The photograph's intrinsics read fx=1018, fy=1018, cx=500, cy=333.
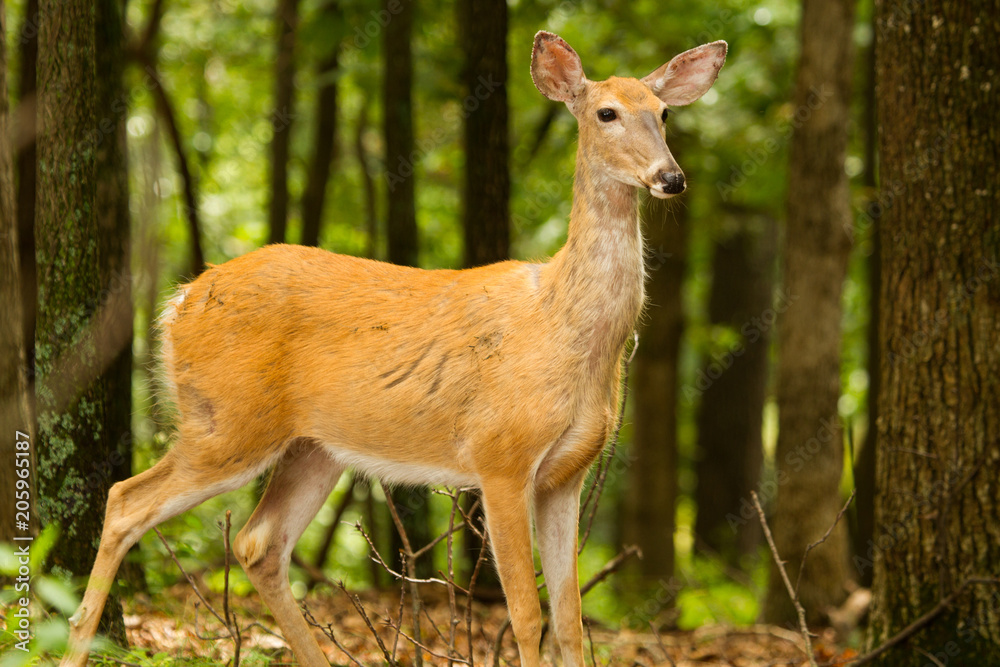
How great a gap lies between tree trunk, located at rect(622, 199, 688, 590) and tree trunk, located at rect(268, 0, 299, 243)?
435cm

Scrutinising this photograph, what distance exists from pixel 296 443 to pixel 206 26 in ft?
35.0

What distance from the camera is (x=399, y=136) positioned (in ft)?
30.3

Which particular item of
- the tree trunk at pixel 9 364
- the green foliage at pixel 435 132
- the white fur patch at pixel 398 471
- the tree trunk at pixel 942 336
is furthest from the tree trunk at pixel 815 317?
the tree trunk at pixel 9 364

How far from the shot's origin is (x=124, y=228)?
20.6 feet

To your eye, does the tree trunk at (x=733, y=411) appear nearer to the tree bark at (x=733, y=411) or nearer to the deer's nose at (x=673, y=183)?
the tree bark at (x=733, y=411)

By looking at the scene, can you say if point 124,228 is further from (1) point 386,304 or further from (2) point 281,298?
(1) point 386,304

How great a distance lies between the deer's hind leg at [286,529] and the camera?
16.7 ft

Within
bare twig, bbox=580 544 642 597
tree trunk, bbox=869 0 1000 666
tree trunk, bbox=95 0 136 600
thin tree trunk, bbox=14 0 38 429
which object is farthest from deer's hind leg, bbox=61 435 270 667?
tree trunk, bbox=869 0 1000 666

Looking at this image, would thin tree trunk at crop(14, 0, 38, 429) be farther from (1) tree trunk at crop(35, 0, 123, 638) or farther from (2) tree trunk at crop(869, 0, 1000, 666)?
(2) tree trunk at crop(869, 0, 1000, 666)

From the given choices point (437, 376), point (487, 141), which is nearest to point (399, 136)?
point (487, 141)

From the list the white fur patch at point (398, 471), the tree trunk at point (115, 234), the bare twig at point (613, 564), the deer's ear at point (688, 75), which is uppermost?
the deer's ear at point (688, 75)

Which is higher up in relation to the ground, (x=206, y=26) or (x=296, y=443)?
(x=206, y=26)

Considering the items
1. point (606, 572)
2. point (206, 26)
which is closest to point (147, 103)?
point (206, 26)

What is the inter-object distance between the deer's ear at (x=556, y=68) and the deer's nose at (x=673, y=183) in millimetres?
868
